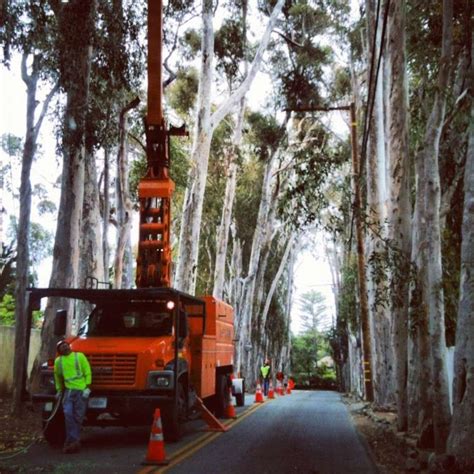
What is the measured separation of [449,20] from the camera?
9492 mm

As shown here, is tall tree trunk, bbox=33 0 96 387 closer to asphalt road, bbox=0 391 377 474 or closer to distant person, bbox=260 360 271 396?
asphalt road, bbox=0 391 377 474

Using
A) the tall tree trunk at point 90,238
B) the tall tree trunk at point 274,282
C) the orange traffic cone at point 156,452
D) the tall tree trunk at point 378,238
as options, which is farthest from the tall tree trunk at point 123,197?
the tall tree trunk at point 274,282

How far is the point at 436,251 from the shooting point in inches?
381

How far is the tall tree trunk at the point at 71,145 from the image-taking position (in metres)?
14.6

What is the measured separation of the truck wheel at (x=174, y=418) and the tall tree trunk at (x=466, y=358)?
4.79 m

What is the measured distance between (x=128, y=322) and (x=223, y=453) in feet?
9.75

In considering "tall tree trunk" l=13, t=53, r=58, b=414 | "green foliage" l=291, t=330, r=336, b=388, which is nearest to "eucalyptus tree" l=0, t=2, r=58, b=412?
"tall tree trunk" l=13, t=53, r=58, b=414

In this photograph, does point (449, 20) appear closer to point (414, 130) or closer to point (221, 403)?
point (414, 130)

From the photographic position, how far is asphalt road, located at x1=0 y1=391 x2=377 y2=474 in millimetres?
8539

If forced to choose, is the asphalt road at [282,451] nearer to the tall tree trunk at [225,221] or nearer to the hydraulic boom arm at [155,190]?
→ the hydraulic boom arm at [155,190]

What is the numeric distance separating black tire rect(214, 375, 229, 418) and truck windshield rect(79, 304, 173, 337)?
15.0 ft

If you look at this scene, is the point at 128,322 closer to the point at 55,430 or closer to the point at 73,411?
the point at 55,430

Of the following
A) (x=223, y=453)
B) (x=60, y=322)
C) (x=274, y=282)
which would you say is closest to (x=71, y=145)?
(x=60, y=322)

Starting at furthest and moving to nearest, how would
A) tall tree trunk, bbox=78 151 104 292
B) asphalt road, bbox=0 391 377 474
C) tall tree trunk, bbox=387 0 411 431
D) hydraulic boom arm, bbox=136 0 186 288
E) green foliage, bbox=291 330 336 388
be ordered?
green foliage, bbox=291 330 336 388 → tall tree trunk, bbox=78 151 104 292 → hydraulic boom arm, bbox=136 0 186 288 → tall tree trunk, bbox=387 0 411 431 → asphalt road, bbox=0 391 377 474
